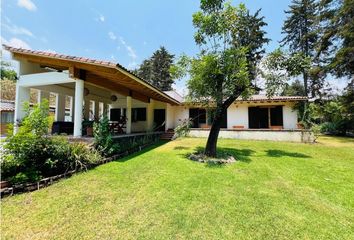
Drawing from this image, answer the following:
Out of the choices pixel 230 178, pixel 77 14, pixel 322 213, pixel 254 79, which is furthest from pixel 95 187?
pixel 77 14

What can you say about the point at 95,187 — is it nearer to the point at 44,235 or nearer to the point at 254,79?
the point at 44,235

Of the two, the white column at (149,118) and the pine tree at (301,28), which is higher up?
the pine tree at (301,28)

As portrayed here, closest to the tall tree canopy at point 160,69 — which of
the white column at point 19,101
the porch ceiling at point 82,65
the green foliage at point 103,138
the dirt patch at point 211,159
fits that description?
the porch ceiling at point 82,65

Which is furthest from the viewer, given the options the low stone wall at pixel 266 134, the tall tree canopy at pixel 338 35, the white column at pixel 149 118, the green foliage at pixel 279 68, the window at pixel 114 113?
the window at pixel 114 113

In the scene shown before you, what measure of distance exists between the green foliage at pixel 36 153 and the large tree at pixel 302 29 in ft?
96.5

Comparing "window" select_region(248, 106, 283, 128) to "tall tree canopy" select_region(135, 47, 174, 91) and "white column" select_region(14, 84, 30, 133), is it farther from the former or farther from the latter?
"tall tree canopy" select_region(135, 47, 174, 91)

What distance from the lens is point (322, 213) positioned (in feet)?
12.5

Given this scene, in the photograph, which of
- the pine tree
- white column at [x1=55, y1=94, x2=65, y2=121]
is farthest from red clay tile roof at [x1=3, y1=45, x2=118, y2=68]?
the pine tree

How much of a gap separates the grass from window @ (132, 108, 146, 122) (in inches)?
404

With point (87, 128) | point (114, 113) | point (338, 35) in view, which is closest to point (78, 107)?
point (87, 128)

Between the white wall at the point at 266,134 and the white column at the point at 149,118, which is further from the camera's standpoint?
the white column at the point at 149,118

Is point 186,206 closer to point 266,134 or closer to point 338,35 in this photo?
point 266,134

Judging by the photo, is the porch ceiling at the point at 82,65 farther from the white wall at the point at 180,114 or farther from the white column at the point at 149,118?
the white wall at the point at 180,114

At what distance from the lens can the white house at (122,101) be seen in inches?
301
